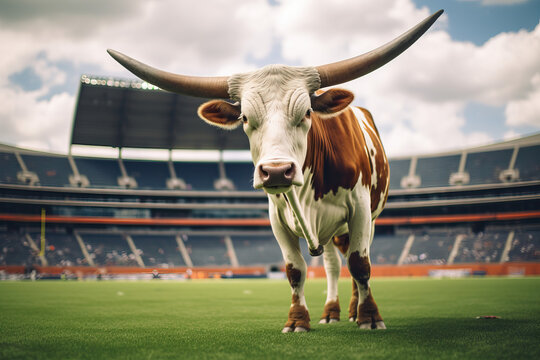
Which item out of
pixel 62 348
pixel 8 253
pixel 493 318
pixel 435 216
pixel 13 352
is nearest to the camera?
pixel 13 352

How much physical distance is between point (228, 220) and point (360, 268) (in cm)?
4488

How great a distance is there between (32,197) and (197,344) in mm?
46805

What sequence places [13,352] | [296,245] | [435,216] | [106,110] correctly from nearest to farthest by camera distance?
1. [13,352]
2. [296,245]
3. [106,110]
4. [435,216]

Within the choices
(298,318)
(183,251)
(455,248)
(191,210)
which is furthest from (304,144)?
(191,210)

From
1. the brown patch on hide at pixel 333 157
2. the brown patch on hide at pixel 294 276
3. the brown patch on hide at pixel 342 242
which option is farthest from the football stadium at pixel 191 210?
the brown patch on hide at pixel 333 157

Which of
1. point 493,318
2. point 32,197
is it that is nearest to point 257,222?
point 32,197

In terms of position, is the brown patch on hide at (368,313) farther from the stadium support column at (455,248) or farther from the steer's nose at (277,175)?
the stadium support column at (455,248)

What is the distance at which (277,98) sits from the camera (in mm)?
3707

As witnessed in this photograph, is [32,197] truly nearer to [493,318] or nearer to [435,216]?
[435,216]

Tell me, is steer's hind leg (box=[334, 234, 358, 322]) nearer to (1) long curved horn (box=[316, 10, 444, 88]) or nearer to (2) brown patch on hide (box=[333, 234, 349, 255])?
(2) brown patch on hide (box=[333, 234, 349, 255])

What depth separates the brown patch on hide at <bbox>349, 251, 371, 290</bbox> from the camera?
4.59 meters

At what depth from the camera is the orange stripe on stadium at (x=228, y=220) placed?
139 ft

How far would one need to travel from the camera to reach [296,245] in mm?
4852

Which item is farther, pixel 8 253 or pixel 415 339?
pixel 8 253
